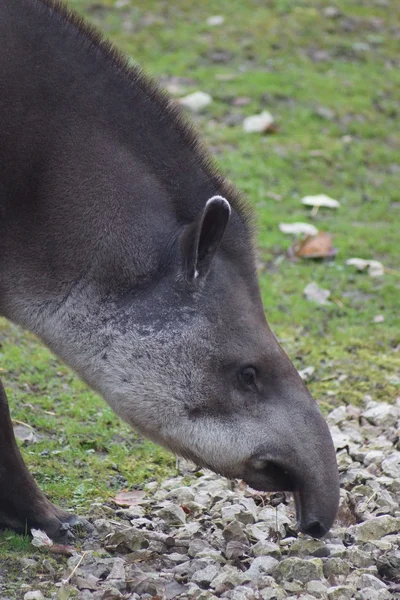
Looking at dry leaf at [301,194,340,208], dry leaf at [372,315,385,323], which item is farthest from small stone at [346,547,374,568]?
dry leaf at [301,194,340,208]

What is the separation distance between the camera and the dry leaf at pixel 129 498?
18.4 feet

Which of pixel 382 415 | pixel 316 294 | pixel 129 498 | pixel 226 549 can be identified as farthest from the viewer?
pixel 316 294

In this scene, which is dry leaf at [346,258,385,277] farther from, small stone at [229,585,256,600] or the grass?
small stone at [229,585,256,600]

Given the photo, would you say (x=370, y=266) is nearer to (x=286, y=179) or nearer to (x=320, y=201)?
(x=320, y=201)

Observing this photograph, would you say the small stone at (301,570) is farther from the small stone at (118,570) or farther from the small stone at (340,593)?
the small stone at (118,570)

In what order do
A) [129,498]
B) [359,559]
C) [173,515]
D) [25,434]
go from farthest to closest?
[25,434] < [129,498] < [173,515] < [359,559]

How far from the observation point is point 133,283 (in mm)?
4723

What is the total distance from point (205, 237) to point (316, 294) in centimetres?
421

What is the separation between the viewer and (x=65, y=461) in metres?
6.04

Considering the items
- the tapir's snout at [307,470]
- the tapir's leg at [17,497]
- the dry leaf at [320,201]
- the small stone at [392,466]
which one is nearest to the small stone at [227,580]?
the tapir's snout at [307,470]

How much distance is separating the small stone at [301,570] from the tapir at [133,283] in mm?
193

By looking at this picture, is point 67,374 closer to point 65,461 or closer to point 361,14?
point 65,461

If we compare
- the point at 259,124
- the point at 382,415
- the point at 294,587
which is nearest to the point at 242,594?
the point at 294,587

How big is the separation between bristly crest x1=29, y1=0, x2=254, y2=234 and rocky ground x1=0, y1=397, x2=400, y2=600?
1519 mm
